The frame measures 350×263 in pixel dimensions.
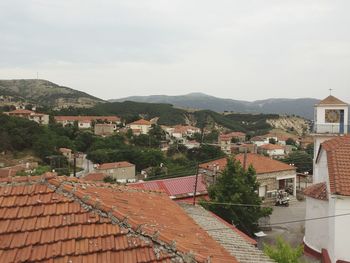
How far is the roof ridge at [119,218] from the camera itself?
4579 millimetres

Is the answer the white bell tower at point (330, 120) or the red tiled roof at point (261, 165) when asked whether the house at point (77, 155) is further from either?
the white bell tower at point (330, 120)

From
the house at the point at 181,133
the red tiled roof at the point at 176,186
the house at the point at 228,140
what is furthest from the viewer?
the house at the point at 181,133

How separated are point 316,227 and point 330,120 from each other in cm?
801

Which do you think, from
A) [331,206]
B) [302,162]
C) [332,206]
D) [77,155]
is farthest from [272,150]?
[332,206]

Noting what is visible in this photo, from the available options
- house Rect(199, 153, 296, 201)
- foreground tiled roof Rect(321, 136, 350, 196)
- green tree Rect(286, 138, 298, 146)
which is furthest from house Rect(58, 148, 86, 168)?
green tree Rect(286, 138, 298, 146)

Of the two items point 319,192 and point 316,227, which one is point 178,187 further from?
point 319,192

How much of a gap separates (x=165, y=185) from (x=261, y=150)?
67.8 meters

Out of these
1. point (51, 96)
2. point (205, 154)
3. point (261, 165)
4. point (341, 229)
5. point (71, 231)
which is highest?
point (51, 96)

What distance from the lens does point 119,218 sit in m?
4.93

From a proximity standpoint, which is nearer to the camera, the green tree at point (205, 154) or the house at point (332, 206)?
the house at point (332, 206)

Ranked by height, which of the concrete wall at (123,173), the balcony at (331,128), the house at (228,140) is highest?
the balcony at (331,128)

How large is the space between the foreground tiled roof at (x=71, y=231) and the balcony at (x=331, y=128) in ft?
55.4

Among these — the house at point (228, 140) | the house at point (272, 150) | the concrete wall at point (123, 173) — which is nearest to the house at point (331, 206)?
the concrete wall at point (123, 173)

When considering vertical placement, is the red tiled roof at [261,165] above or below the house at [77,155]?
above
